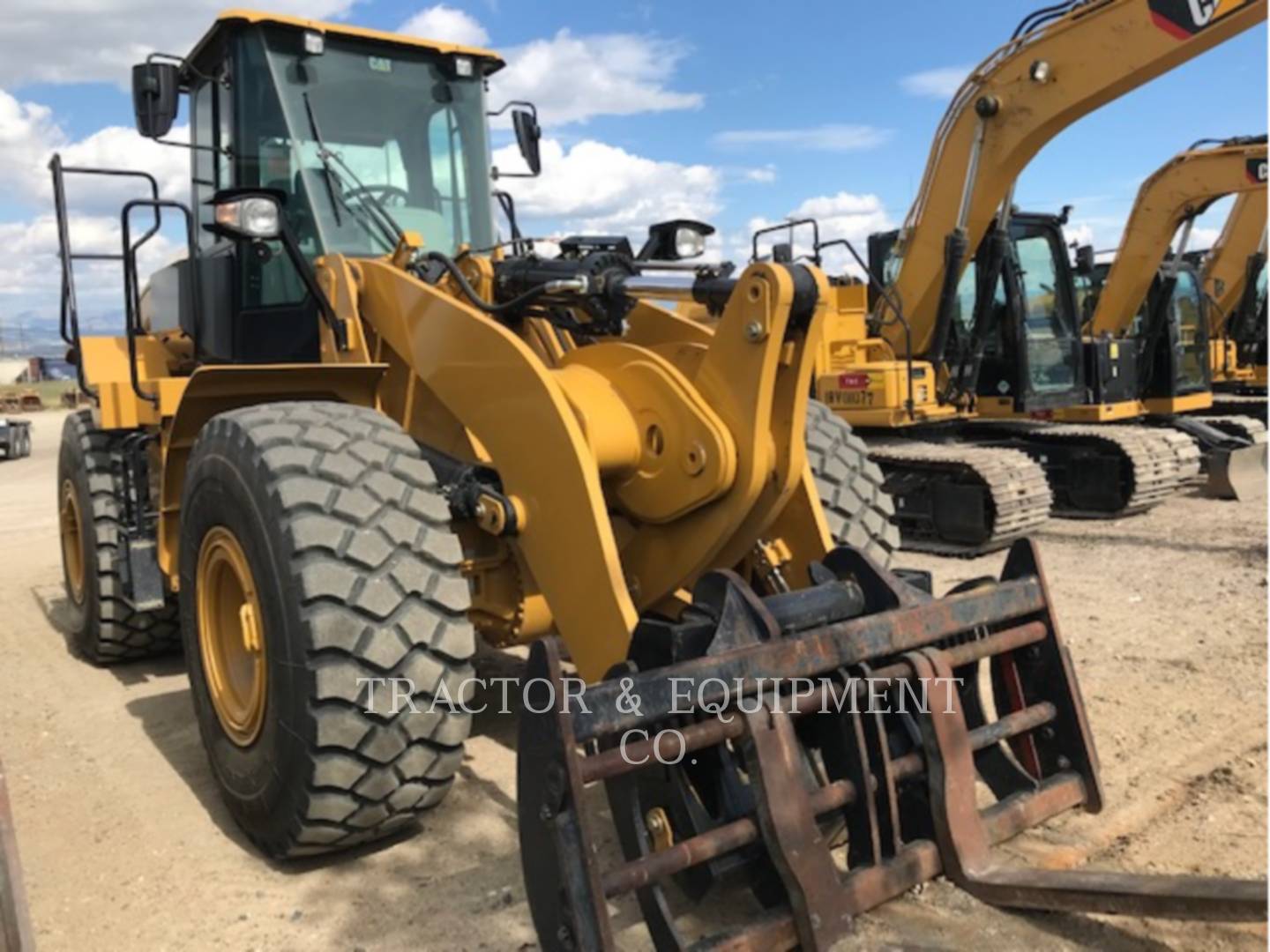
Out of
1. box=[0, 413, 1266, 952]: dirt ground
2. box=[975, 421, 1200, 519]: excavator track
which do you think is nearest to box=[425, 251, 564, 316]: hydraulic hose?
box=[0, 413, 1266, 952]: dirt ground

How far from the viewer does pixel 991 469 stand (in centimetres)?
840

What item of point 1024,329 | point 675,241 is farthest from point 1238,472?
point 675,241

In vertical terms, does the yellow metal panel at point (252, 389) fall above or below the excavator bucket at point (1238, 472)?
above

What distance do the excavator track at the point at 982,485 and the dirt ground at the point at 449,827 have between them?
206 centimetres

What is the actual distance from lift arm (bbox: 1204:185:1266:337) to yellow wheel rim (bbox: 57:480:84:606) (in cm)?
1337

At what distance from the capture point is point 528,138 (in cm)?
544

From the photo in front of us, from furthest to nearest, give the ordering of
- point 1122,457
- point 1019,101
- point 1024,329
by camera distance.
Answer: point 1024,329
point 1122,457
point 1019,101

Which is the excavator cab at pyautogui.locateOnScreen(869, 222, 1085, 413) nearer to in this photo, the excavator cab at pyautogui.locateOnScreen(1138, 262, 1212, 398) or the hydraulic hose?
the excavator cab at pyautogui.locateOnScreen(1138, 262, 1212, 398)

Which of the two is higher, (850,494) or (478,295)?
(478,295)

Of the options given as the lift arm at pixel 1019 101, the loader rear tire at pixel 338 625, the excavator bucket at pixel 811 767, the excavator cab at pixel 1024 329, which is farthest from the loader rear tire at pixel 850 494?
the excavator cab at pixel 1024 329

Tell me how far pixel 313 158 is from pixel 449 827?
2.69 m

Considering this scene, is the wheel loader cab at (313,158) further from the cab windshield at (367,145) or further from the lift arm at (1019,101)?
the lift arm at (1019,101)

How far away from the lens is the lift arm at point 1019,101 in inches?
312

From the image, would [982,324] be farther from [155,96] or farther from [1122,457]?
[155,96]
